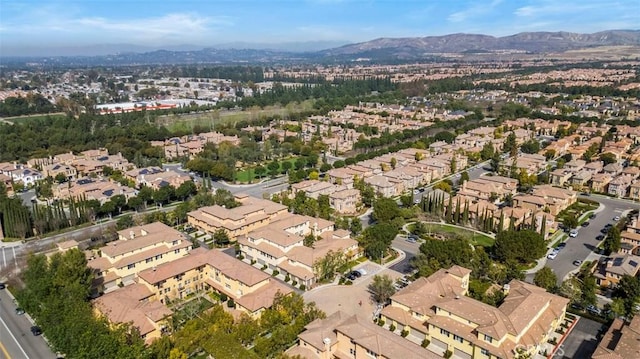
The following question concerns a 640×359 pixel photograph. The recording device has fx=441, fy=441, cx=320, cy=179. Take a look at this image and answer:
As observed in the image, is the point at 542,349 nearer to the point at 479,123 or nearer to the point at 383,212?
the point at 383,212

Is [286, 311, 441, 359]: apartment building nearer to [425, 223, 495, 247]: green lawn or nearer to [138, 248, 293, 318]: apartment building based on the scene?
[138, 248, 293, 318]: apartment building

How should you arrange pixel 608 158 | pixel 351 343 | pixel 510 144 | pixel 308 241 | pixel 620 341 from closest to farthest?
pixel 620 341 → pixel 351 343 → pixel 308 241 → pixel 608 158 → pixel 510 144

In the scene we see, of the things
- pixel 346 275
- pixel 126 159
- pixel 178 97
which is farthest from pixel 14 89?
pixel 346 275

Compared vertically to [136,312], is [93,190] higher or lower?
higher

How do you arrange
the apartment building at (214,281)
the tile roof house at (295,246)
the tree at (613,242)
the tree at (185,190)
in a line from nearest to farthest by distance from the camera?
the apartment building at (214,281) < the tile roof house at (295,246) < the tree at (613,242) < the tree at (185,190)

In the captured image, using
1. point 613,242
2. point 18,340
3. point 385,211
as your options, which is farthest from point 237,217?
point 613,242

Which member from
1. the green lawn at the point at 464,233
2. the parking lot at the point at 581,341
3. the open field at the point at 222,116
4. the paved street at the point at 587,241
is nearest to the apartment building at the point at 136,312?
the parking lot at the point at 581,341

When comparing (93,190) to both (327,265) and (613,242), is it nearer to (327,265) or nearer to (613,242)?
(327,265)

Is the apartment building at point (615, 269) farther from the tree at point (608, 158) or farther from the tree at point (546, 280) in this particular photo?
the tree at point (608, 158)
